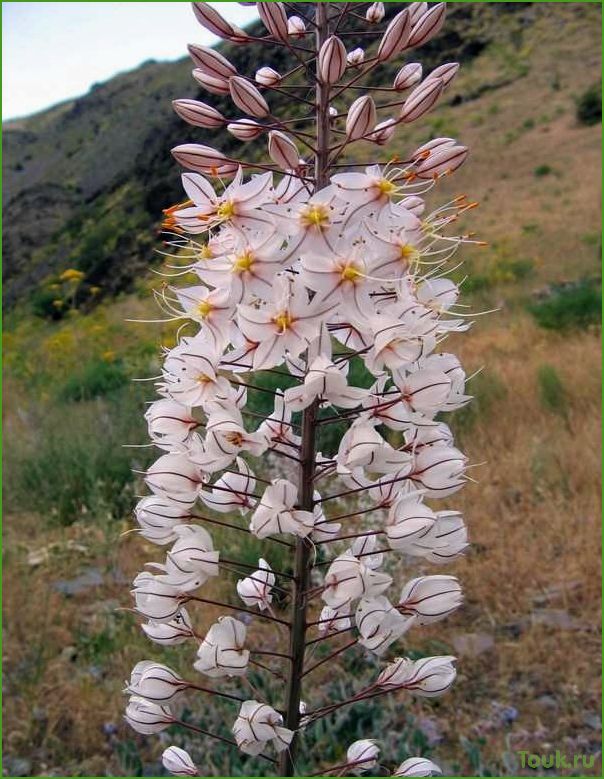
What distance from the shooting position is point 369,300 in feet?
4.73

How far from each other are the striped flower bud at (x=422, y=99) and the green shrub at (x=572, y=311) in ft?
23.1

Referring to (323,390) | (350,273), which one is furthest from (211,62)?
(323,390)

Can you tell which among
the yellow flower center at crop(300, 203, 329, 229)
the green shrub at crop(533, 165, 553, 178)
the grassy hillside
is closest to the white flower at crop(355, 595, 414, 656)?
the yellow flower center at crop(300, 203, 329, 229)

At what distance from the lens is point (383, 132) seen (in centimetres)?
158

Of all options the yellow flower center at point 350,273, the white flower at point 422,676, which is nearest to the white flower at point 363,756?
the white flower at point 422,676

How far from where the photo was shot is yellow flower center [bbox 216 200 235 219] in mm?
1461

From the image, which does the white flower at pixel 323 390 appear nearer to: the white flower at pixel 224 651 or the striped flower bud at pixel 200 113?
the white flower at pixel 224 651

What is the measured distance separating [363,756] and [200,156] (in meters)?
1.30

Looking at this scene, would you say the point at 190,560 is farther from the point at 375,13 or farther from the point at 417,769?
the point at 375,13

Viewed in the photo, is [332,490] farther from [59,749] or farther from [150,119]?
[150,119]

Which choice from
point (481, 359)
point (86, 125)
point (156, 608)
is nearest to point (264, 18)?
point (156, 608)

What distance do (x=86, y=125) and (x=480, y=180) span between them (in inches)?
1678

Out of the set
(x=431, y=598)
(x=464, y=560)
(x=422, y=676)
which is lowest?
(x=464, y=560)

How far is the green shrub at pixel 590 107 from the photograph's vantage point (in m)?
23.5
